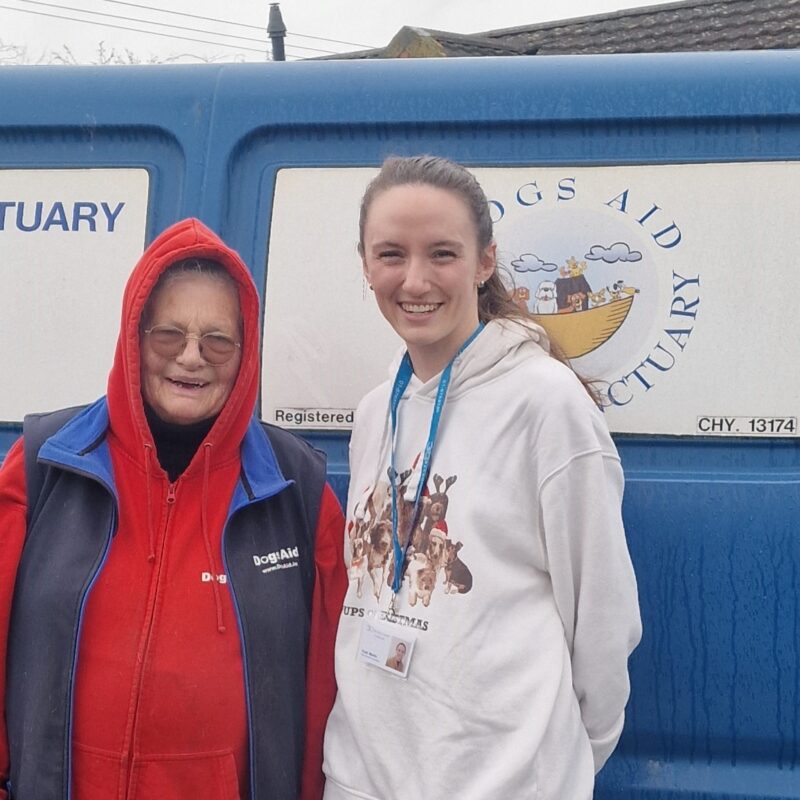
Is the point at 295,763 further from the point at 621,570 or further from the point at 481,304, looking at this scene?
the point at 481,304

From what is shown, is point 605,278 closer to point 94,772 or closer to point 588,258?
point 588,258

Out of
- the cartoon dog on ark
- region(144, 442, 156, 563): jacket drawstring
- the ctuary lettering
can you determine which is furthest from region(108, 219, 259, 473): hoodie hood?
the cartoon dog on ark

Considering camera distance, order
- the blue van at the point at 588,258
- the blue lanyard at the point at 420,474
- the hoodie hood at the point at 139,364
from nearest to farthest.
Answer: the blue lanyard at the point at 420,474, the hoodie hood at the point at 139,364, the blue van at the point at 588,258

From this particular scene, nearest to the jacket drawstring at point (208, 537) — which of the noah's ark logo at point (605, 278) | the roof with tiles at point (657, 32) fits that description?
the noah's ark logo at point (605, 278)

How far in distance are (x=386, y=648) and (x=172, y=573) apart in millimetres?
360

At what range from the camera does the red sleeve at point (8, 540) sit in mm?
1524

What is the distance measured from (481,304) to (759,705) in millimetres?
853

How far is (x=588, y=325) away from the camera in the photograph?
1794 mm

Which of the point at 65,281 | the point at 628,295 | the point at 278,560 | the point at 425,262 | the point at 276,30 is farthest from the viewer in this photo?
the point at 276,30

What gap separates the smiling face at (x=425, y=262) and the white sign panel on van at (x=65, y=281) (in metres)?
0.69

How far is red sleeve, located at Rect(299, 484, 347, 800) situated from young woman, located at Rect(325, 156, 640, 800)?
3.1 inches

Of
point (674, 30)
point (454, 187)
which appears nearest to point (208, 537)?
point (454, 187)

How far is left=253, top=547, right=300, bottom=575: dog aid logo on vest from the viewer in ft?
5.16

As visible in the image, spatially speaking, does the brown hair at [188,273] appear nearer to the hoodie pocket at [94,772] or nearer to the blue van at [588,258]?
the blue van at [588,258]
